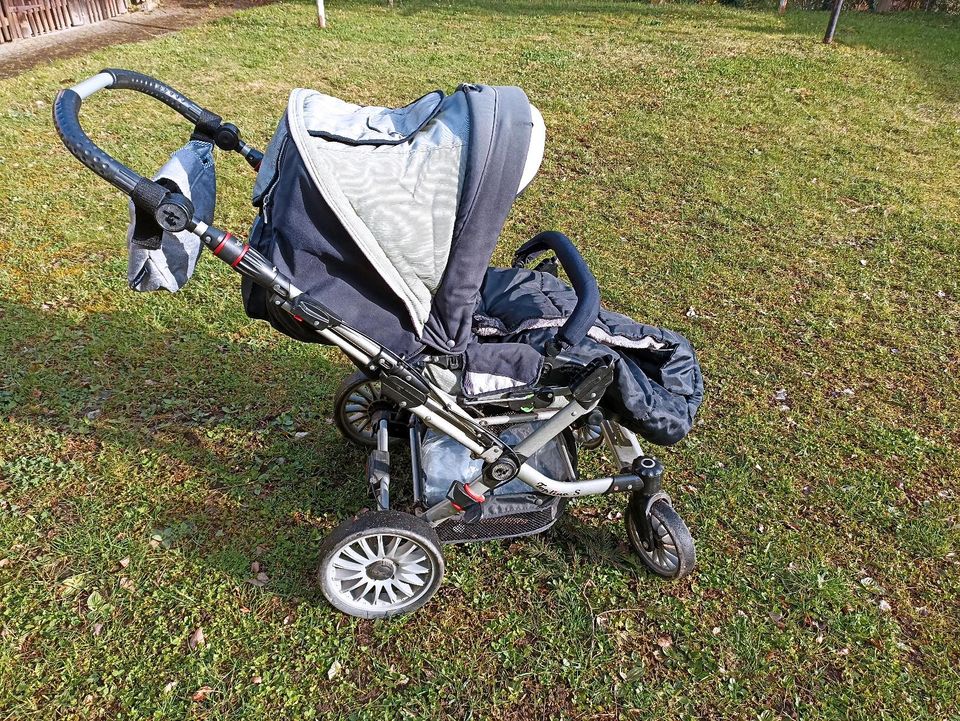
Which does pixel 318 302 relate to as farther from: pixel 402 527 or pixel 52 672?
pixel 52 672

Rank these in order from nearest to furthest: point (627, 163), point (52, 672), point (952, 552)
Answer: point (52, 672)
point (952, 552)
point (627, 163)

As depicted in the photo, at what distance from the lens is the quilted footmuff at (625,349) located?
10.3 feet

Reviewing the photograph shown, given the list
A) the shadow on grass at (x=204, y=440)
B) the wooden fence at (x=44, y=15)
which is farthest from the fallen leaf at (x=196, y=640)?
the wooden fence at (x=44, y=15)

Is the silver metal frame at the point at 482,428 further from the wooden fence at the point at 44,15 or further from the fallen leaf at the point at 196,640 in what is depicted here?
the wooden fence at the point at 44,15

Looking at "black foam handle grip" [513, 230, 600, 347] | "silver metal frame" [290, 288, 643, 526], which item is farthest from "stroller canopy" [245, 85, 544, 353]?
"black foam handle grip" [513, 230, 600, 347]

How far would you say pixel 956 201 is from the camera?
301 inches

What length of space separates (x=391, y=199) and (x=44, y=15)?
11869mm

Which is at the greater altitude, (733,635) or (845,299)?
(845,299)

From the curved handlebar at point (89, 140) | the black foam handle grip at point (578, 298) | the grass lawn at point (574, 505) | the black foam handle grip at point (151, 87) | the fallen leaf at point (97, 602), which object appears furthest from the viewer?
the fallen leaf at point (97, 602)

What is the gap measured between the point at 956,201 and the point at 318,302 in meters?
7.52

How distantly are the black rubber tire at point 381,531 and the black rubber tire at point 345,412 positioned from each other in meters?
0.87

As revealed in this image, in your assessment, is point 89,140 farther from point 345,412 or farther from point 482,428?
point 345,412

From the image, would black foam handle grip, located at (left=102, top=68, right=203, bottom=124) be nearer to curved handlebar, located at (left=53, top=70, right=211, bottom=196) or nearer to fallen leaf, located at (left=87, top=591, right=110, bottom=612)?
curved handlebar, located at (left=53, top=70, right=211, bottom=196)

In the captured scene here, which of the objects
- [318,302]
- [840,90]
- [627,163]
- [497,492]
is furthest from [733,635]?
[840,90]
